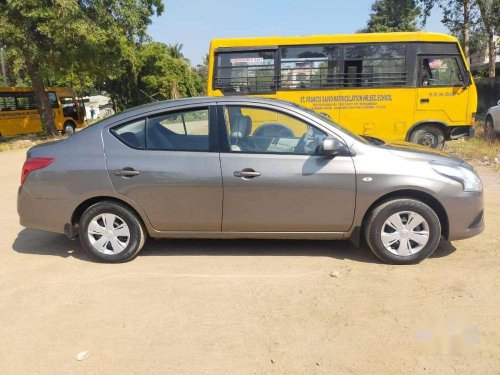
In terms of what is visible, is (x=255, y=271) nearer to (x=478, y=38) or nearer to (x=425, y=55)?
(x=425, y=55)

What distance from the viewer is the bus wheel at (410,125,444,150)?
32.7 ft

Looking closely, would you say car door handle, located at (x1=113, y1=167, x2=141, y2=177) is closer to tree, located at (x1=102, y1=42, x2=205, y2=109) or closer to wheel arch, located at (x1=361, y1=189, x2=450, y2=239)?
wheel arch, located at (x1=361, y1=189, x2=450, y2=239)

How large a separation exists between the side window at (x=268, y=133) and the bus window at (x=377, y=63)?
6032 millimetres

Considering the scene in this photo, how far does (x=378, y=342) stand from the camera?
9.84ft

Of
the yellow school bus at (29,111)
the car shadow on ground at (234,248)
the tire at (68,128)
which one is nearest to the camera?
the car shadow on ground at (234,248)

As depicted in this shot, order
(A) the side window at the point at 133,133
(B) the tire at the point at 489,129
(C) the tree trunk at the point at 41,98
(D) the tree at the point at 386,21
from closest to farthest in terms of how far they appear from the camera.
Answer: (A) the side window at the point at 133,133, (B) the tire at the point at 489,129, (C) the tree trunk at the point at 41,98, (D) the tree at the point at 386,21

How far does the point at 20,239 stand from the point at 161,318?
2.88 metres

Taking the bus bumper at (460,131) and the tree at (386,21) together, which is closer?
the bus bumper at (460,131)

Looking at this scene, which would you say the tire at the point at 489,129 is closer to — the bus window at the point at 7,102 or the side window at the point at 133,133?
the side window at the point at 133,133

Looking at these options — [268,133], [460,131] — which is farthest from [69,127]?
[268,133]

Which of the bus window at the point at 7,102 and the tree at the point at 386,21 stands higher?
the tree at the point at 386,21

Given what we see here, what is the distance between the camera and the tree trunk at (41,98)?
2048cm

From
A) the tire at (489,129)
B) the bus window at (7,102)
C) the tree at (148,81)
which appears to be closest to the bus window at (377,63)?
the tire at (489,129)

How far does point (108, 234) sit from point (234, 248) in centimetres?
129
